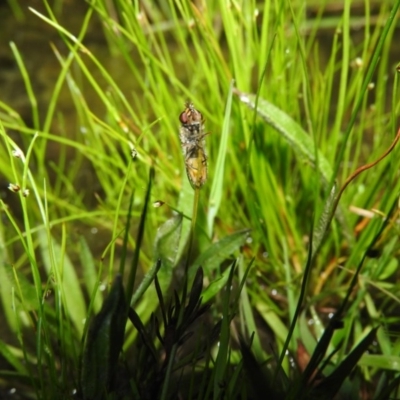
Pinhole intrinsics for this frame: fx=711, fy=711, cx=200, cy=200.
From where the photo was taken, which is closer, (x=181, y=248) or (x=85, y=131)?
(x=181, y=248)

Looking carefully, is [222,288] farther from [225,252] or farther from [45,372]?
[45,372]

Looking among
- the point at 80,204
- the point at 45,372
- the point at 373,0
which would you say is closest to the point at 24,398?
the point at 45,372

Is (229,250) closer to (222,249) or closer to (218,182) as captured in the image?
(222,249)

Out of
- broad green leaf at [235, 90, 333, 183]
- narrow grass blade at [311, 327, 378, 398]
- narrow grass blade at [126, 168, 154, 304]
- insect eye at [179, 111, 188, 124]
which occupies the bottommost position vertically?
narrow grass blade at [311, 327, 378, 398]

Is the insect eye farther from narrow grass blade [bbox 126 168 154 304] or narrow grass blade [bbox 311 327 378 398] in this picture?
narrow grass blade [bbox 311 327 378 398]

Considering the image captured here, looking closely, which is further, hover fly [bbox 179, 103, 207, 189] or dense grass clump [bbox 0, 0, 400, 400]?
dense grass clump [bbox 0, 0, 400, 400]

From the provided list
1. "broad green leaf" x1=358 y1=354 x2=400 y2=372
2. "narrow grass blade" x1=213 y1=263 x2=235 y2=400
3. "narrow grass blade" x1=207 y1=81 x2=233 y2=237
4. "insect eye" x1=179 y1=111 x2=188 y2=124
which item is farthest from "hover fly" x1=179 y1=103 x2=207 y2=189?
"broad green leaf" x1=358 y1=354 x2=400 y2=372

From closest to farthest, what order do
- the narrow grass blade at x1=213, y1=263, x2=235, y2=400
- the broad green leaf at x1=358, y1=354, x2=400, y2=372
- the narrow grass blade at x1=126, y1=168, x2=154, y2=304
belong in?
the narrow grass blade at x1=126, y1=168, x2=154, y2=304 < the narrow grass blade at x1=213, y1=263, x2=235, y2=400 < the broad green leaf at x1=358, y1=354, x2=400, y2=372

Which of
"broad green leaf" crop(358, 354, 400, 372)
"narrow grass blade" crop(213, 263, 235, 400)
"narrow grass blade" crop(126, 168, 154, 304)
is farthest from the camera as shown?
"broad green leaf" crop(358, 354, 400, 372)

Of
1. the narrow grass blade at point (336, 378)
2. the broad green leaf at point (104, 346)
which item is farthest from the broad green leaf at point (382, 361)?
the broad green leaf at point (104, 346)
